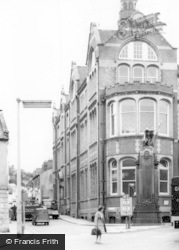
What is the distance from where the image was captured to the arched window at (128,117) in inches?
1713

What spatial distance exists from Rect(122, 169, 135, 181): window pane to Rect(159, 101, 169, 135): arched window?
3.82 meters

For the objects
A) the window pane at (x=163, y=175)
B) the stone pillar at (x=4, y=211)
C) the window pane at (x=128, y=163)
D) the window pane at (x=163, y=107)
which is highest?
the window pane at (x=163, y=107)

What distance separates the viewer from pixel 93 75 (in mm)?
48469

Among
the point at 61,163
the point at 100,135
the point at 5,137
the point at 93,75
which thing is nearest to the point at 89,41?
the point at 93,75

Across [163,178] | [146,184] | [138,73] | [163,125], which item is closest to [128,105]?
[163,125]

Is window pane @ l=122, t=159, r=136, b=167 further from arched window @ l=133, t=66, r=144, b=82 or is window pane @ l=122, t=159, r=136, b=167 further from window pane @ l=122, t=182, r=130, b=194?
arched window @ l=133, t=66, r=144, b=82

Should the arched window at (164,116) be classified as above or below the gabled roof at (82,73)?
below

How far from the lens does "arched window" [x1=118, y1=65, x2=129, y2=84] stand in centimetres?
4599

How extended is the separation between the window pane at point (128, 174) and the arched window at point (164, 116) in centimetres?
382

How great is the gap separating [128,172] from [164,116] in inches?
203

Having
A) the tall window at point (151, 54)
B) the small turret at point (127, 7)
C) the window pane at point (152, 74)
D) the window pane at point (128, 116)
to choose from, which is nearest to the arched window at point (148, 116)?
the window pane at point (128, 116)

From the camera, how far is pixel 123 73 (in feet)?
152

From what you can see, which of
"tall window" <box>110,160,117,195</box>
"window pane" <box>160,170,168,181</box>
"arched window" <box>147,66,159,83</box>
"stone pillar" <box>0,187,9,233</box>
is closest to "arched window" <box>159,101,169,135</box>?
"arched window" <box>147,66,159,83</box>

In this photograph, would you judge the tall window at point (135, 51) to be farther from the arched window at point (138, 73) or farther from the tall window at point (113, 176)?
the tall window at point (113, 176)
